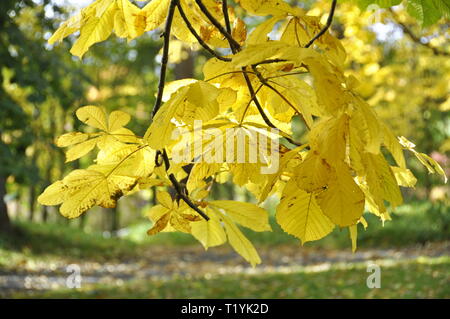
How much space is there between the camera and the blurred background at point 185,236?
16.9 feet

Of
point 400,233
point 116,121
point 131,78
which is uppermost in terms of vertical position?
point 131,78

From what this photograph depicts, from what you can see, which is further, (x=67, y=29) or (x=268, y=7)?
(x=67, y=29)

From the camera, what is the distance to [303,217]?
0.69m

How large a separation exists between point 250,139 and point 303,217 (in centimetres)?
13

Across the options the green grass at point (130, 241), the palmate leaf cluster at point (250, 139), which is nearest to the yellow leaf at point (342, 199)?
the palmate leaf cluster at point (250, 139)

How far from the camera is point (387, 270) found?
603cm

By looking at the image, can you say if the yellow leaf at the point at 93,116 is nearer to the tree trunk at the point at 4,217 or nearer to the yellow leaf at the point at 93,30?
the yellow leaf at the point at 93,30

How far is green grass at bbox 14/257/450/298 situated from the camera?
186 inches

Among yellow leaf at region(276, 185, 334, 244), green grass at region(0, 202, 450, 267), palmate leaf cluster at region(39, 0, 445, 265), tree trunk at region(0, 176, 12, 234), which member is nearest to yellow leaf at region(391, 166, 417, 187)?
palmate leaf cluster at region(39, 0, 445, 265)

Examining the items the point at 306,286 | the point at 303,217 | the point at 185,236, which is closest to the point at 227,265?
the point at 185,236

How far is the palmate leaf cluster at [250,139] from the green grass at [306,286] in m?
3.94

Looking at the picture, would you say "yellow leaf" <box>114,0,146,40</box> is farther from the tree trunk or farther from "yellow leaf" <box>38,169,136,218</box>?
the tree trunk

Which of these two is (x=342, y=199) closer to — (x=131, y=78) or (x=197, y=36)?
(x=197, y=36)

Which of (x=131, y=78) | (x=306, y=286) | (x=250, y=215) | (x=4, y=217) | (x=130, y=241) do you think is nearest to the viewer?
(x=250, y=215)
